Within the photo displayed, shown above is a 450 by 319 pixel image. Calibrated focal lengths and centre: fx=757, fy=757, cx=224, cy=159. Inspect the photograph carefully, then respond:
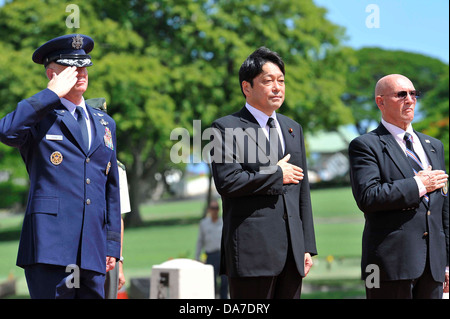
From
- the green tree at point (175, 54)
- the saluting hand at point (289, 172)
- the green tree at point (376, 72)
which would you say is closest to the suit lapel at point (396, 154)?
the saluting hand at point (289, 172)

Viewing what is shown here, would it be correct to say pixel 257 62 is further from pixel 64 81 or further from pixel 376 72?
pixel 376 72

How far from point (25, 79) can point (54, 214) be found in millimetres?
26276

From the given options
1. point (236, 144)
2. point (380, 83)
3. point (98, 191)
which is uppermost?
point (380, 83)

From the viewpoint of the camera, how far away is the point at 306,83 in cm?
3297

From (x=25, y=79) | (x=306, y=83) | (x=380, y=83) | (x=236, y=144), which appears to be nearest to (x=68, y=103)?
(x=236, y=144)

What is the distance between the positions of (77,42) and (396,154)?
2308mm

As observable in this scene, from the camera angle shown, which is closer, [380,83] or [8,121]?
[8,121]

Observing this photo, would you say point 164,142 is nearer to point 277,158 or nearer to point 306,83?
point 306,83

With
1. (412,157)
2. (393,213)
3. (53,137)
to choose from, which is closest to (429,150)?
(412,157)

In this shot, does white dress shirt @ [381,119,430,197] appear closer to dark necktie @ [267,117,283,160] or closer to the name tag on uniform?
dark necktie @ [267,117,283,160]

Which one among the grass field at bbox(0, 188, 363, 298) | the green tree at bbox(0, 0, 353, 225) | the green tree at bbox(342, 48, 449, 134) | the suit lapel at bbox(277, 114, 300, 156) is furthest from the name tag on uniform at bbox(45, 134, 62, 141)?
the green tree at bbox(342, 48, 449, 134)

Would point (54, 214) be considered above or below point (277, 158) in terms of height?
below

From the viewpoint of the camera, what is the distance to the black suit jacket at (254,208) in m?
4.74

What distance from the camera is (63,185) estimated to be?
455cm
